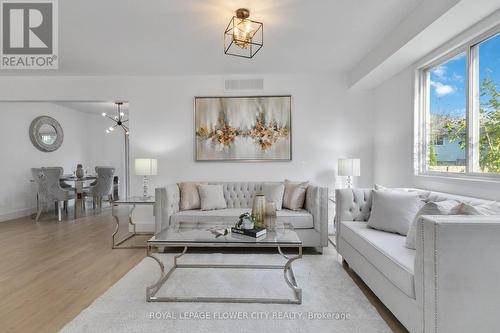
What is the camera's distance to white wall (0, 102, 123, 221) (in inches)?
216

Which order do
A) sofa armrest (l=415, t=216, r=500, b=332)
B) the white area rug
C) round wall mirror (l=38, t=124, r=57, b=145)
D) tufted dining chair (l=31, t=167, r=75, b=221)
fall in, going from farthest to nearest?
round wall mirror (l=38, t=124, r=57, b=145), tufted dining chair (l=31, t=167, r=75, b=221), the white area rug, sofa armrest (l=415, t=216, r=500, b=332)

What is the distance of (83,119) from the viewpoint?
7.75 m

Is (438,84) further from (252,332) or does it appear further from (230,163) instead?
(252,332)

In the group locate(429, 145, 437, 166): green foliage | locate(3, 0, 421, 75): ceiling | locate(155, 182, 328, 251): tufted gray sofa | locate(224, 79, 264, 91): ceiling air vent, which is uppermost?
locate(3, 0, 421, 75): ceiling

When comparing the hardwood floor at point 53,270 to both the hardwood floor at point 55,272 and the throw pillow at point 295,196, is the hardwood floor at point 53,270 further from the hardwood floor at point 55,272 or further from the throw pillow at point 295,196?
the throw pillow at point 295,196

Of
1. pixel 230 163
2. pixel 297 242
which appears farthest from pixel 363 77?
pixel 297 242

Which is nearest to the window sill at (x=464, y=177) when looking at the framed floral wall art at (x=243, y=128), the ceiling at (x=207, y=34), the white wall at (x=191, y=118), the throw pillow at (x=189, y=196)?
the white wall at (x=191, y=118)

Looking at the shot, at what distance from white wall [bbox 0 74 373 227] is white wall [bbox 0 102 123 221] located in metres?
1.59

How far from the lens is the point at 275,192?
12.5 feet

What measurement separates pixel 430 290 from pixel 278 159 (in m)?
3.08

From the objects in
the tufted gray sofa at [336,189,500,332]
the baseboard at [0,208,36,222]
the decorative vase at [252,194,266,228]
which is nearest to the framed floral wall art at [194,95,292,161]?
the decorative vase at [252,194,266,228]

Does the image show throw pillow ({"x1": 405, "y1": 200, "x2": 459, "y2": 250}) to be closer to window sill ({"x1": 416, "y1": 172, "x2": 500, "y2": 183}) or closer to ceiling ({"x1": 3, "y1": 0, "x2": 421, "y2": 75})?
window sill ({"x1": 416, "y1": 172, "x2": 500, "y2": 183})

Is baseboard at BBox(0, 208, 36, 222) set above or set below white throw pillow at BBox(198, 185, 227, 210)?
below

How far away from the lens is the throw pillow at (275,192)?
3740 millimetres
